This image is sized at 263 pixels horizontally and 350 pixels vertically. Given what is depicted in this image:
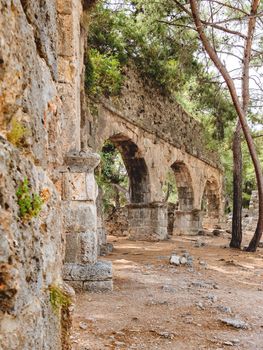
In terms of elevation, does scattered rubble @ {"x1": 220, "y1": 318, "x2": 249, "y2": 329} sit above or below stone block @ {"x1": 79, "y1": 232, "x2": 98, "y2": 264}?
below

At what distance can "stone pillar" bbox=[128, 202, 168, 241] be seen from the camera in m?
12.5

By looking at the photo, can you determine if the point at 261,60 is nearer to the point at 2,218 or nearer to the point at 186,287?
the point at 186,287

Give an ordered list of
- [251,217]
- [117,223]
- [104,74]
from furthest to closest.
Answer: [251,217] → [117,223] → [104,74]

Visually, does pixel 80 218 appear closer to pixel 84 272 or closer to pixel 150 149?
pixel 84 272

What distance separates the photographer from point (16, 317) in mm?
927

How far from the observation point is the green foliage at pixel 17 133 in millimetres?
1055

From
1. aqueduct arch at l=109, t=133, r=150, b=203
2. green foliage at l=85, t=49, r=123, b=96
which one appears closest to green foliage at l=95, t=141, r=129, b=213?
aqueduct arch at l=109, t=133, r=150, b=203

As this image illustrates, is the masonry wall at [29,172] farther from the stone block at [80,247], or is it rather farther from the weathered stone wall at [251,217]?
the weathered stone wall at [251,217]

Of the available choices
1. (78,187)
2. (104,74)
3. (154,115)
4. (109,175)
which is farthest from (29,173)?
(109,175)

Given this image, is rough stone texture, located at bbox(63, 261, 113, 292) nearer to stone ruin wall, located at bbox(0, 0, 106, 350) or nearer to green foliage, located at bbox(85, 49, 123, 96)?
stone ruin wall, located at bbox(0, 0, 106, 350)

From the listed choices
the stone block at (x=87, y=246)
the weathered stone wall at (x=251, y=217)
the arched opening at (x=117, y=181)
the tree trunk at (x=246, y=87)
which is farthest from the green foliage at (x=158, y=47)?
the weathered stone wall at (x=251, y=217)

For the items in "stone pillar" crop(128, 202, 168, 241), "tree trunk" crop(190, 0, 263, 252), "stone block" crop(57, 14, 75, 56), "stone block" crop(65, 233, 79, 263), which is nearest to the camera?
"stone block" crop(57, 14, 75, 56)

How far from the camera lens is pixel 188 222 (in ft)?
53.1

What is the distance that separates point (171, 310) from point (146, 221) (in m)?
8.47
